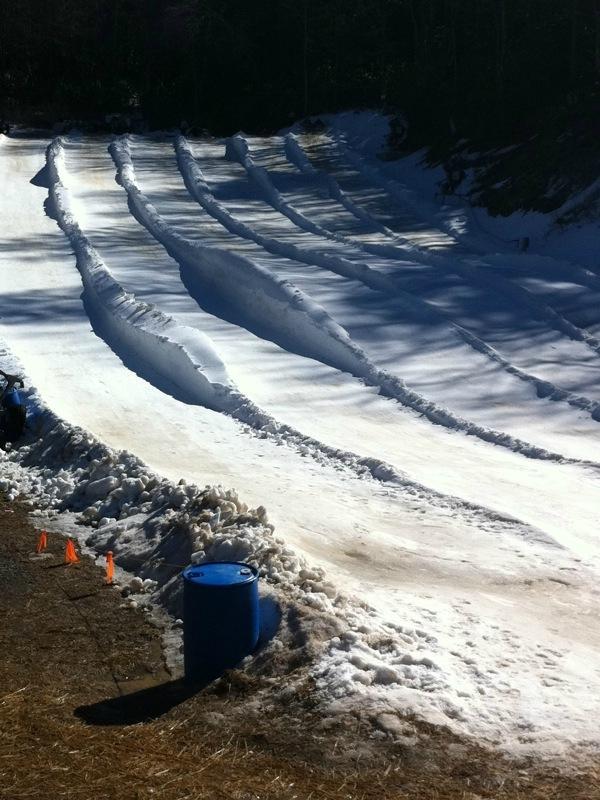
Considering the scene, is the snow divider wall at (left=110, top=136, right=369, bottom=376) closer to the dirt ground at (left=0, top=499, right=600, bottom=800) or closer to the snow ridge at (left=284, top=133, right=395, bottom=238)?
the snow ridge at (left=284, top=133, right=395, bottom=238)

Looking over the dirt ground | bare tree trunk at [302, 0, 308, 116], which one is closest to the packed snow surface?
the dirt ground

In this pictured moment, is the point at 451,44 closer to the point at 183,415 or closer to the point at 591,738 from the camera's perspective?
the point at 183,415

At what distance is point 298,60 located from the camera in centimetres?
4000

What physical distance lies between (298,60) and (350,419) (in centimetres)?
3008

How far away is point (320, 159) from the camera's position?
31016mm

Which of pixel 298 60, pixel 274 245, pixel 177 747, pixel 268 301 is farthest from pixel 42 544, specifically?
pixel 298 60

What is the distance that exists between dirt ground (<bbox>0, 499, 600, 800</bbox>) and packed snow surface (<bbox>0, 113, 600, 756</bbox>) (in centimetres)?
28

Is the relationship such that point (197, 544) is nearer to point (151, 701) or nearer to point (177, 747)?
point (151, 701)

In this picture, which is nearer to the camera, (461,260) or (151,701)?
(151,701)

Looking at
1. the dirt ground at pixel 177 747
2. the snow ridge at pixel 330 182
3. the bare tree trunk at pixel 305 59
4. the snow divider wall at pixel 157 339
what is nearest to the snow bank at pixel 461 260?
the snow ridge at pixel 330 182

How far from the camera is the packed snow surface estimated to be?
660cm

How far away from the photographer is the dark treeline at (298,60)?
90.5ft

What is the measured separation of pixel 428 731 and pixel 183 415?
7.34 metres

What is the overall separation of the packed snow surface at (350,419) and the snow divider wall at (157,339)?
5cm
